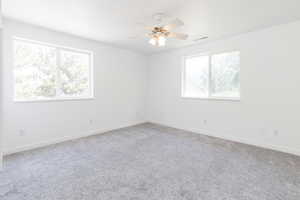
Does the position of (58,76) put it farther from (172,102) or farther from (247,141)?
(247,141)

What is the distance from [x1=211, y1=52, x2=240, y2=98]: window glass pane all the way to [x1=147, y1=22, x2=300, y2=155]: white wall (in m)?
0.17

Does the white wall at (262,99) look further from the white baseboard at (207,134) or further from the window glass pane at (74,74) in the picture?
the window glass pane at (74,74)

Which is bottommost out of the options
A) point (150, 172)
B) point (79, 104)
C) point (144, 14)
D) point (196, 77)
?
point (150, 172)

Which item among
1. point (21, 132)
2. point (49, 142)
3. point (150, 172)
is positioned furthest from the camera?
point (49, 142)

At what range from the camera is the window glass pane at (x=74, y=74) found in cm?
353

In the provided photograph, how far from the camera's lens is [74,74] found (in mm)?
3732

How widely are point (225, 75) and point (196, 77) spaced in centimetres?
81

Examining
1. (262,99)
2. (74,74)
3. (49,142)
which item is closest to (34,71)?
(74,74)

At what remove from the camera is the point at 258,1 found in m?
2.17

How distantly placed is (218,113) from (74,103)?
3.61 metres

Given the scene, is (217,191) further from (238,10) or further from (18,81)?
(18,81)

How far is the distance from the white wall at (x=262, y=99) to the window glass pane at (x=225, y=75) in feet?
0.57

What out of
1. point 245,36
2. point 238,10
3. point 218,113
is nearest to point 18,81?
point 238,10

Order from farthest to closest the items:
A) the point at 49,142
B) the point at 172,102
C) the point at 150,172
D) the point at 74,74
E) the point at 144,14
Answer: the point at 172,102, the point at 74,74, the point at 49,142, the point at 144,14, the point at 150,172
